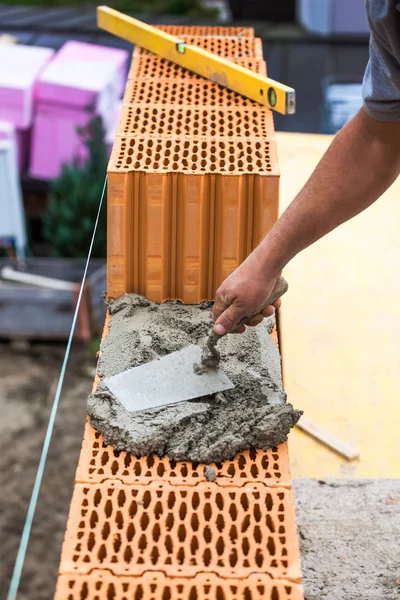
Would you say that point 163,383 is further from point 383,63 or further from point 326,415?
point 326,415

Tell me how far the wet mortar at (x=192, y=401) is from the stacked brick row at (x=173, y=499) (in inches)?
1.7

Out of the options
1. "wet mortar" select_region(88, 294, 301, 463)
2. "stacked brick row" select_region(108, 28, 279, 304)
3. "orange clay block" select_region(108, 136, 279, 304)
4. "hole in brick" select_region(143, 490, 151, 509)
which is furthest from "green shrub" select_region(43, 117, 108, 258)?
"hole in brick" select_region(143, 490, 151, 509)

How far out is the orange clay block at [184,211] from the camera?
9.18 feet

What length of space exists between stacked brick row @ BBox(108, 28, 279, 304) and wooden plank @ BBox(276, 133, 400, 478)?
3.11 feet

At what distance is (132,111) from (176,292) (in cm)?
83

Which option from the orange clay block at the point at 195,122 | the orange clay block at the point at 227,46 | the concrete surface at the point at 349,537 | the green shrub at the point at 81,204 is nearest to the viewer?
the concrete surface at the point at 349,537

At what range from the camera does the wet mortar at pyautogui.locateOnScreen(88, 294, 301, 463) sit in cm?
222

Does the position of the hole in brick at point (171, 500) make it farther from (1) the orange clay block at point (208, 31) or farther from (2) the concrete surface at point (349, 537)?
(1) the orange clay block at point (208, 31)

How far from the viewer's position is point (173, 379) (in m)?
2.47

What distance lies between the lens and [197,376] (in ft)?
8.13

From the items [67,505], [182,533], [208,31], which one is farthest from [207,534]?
[67,505]

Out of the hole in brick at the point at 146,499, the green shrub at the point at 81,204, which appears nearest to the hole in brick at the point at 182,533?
the hole in brick at the point at 146,499

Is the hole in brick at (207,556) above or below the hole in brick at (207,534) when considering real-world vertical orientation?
below

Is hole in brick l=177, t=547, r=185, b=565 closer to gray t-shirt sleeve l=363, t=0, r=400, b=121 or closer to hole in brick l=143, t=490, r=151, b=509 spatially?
hole in brick l=143, t=490, r=151, b=509
